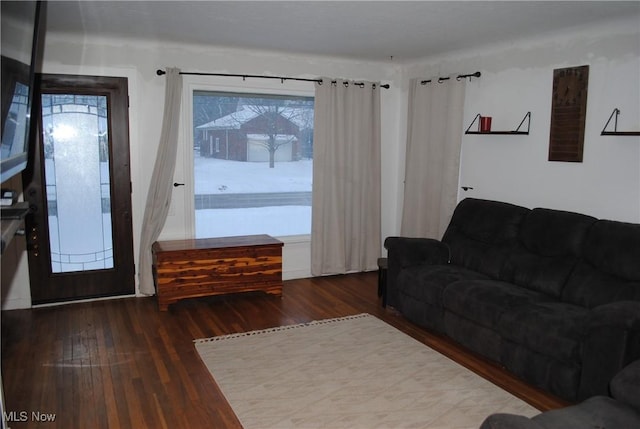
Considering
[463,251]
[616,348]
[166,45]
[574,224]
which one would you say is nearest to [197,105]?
[166,45]

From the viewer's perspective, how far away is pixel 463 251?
4.48m

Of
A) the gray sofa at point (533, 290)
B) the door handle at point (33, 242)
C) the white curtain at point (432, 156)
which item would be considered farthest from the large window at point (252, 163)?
the gray sofa at point (533, 290)

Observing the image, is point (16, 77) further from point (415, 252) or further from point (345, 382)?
point (415, 252)

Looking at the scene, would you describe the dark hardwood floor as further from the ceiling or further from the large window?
the ceiling

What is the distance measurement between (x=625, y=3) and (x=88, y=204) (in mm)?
4430

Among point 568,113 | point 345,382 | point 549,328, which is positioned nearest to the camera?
point 549,328

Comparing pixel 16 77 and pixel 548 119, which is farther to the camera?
pixel 548 119

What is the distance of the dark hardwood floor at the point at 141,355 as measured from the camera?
113 inches

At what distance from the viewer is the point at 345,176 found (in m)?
5.62

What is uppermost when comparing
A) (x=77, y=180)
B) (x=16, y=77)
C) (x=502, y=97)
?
(x=502, y=97)

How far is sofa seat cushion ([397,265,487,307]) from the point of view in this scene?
156 inches

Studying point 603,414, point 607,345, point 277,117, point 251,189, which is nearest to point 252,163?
point 251,189

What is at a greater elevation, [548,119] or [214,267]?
[548,119]

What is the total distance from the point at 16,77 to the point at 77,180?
2.93m
